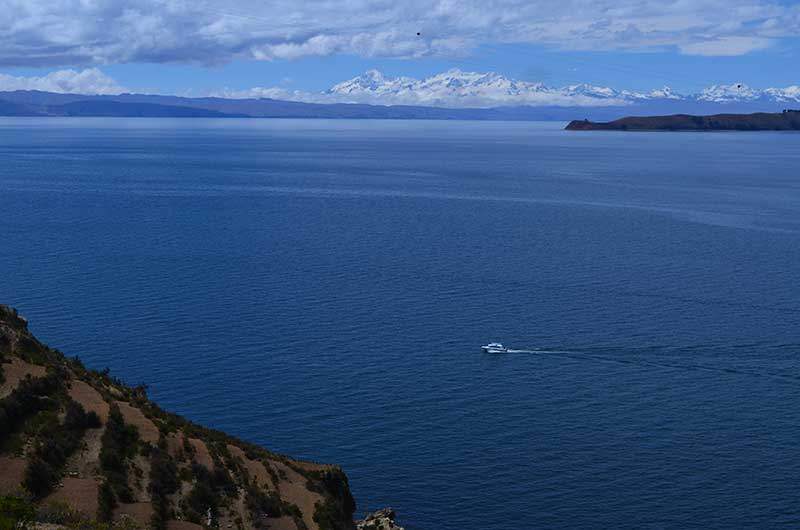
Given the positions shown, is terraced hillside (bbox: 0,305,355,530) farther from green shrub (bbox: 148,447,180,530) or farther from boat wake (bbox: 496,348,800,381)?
boat wake (bbox: 496,348,800,381)

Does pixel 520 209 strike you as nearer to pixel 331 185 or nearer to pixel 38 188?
pixel 331 185

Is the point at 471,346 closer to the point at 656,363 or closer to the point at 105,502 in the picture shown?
the point at 656,363

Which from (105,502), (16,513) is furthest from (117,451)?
(16,513)

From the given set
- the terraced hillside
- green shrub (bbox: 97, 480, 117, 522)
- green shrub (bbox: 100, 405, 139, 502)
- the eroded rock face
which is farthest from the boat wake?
green shrub (bbox: 97, 480, 117, 522)

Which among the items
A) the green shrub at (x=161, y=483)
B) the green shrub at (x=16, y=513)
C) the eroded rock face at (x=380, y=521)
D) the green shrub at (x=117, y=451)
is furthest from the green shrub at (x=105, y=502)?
the eroded rock face at (x=380, y=521)

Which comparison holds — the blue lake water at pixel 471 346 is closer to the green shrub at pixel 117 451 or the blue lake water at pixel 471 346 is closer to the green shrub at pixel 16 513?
the green shrub at pixel 117 451

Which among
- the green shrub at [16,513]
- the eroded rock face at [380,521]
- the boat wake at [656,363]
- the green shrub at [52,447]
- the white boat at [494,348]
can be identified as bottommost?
the eroded rock face at [380,521]
